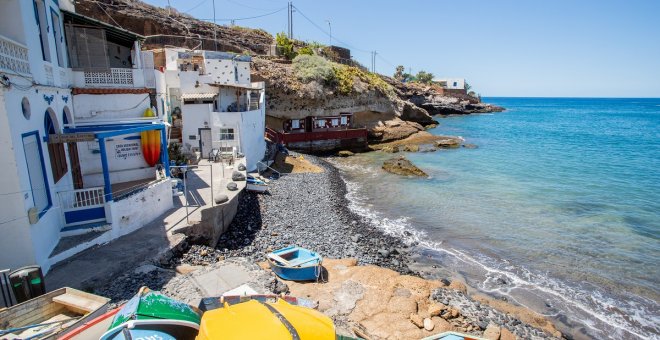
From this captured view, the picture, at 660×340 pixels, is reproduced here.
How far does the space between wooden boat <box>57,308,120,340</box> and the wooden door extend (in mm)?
8113

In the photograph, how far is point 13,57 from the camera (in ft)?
28.0

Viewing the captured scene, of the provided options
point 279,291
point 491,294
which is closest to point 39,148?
point 279,291

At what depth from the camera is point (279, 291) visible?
10219 mm

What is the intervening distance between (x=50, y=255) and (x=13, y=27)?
6005 mm

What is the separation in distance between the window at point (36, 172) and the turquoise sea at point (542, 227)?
13.1 metres

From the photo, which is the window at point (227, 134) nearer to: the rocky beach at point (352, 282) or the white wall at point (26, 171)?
the rocky beach at point (352, 282)

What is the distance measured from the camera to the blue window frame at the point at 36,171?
Answer: 30.0ft

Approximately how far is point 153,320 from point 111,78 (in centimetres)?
1236

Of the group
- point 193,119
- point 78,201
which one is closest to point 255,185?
point 193,119

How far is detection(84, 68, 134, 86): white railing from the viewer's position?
13961 mm

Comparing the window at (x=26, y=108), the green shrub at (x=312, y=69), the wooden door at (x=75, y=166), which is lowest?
the wooden door at (x=75, y=166)

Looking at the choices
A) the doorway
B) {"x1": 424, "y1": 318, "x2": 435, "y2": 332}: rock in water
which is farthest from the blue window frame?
the doorway

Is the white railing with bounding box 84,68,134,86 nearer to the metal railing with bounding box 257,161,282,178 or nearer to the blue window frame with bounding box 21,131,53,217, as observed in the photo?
the blue window frame with bounding box 21,131,53,217

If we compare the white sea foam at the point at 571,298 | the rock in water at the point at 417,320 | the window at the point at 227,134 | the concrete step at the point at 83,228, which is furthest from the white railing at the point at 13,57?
the white sea foam at the point at 571,298
